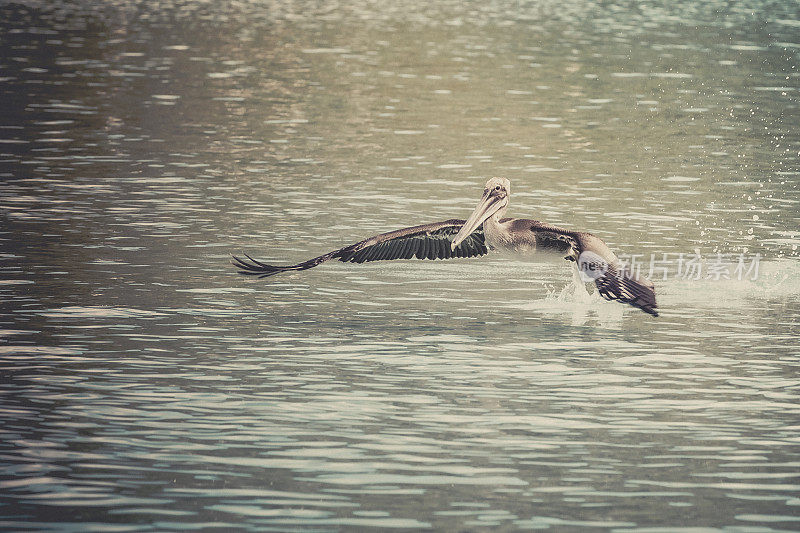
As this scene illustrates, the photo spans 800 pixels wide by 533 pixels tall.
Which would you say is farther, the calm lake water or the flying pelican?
the flying pelican

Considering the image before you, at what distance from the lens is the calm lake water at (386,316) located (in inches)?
408

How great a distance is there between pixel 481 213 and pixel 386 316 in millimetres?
1425

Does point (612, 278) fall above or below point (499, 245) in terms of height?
above

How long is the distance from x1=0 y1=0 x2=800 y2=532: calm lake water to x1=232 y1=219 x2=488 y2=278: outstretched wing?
60 centimetres

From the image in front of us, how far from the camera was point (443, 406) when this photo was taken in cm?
1238

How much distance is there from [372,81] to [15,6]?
2897 centimetres

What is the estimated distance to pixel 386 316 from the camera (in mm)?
15719

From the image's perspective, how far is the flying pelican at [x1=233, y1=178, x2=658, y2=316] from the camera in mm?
14094
